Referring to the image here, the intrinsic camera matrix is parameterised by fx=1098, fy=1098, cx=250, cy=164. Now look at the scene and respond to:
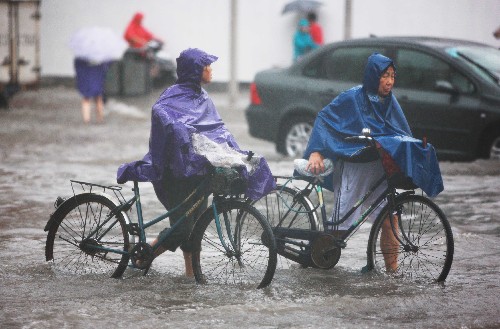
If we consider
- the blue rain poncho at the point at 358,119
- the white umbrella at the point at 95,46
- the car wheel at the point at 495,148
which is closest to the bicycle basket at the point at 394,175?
the blue rain poncho at the point at 358,119

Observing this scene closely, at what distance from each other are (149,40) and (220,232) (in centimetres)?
2013

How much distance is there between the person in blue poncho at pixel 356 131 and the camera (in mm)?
7543

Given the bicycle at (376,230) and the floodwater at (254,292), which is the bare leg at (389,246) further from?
the floodwater at (254,292)

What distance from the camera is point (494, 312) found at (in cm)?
666

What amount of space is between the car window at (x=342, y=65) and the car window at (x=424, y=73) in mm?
324

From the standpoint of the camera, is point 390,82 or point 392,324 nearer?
point 392,324

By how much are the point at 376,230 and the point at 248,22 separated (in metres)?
20.7

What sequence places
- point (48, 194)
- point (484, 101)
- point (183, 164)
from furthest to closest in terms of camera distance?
1. point (484, 101)
2. point (48, 194)
3. point (183, 164)

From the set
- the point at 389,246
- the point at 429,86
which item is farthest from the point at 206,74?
the point at 429,86

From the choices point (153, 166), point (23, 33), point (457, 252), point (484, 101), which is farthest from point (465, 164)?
point (23, 33)

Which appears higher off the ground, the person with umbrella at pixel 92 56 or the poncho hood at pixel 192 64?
the poncho hood at pixel 192 64

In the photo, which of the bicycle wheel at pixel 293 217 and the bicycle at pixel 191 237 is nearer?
the bicycle at pixel 191 237

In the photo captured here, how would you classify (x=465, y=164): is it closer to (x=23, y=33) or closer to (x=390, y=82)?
(x=390, y=82)

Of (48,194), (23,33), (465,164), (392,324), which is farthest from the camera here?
(23,33)
